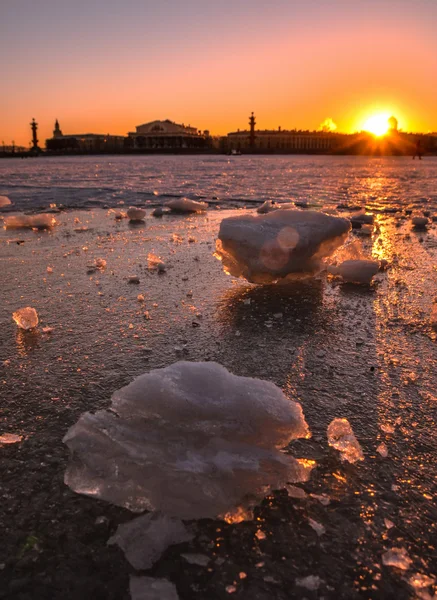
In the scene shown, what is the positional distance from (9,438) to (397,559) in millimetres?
1405

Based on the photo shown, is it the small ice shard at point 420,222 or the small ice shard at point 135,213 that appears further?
the small ice shard at point 135,213

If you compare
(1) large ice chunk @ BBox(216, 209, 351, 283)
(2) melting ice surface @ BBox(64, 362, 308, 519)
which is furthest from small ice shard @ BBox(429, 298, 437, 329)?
(2) melting ice surface @ BBox(64, 362, 308, 519)

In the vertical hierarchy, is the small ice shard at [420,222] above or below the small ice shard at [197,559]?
above

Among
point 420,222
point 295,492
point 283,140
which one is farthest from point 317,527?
point 283,140

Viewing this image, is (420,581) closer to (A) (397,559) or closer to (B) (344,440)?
(A) (397,559)

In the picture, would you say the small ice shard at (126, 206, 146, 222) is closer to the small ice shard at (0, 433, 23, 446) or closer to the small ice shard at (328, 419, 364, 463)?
the small ice shard at (0, 433, 23, 446)

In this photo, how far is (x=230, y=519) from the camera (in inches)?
52.1

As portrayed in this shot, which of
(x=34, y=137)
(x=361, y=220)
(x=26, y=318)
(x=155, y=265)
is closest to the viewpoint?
(x=26, y=318)

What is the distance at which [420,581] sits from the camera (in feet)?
3.75

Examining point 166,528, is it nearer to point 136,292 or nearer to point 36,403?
point 36,403

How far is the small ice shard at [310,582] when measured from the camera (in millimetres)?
1120

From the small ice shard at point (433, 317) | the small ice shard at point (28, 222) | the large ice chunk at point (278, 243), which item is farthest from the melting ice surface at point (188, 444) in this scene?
the small ice shard at point (28, 222)

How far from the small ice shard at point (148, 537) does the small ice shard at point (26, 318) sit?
183 centimetres

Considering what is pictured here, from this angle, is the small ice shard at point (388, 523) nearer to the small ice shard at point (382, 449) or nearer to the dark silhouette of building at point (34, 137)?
the small ice shard at point (382, 449)
